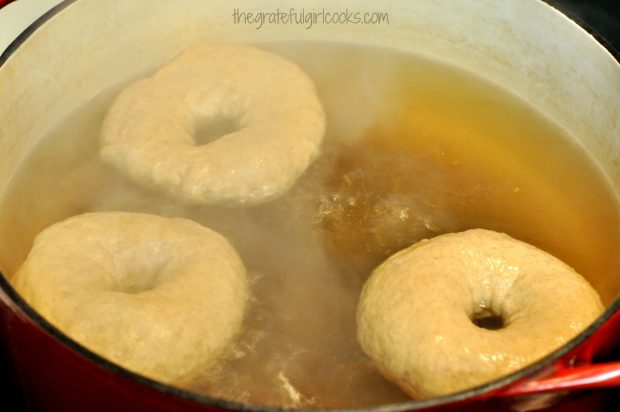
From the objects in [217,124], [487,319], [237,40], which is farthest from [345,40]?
[487,319]

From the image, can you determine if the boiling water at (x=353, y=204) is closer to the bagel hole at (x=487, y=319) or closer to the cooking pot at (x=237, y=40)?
the cooking pot at (x=237, y=40)

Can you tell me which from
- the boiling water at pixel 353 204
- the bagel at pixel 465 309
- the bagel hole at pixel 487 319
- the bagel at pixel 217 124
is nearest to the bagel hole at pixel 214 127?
the bagel at pixel 217 124

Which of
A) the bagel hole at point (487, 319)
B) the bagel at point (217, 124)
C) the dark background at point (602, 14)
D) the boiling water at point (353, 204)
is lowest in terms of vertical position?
the bagel hole at point (487, 319)

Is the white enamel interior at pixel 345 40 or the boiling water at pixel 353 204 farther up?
the white enamel interior at pixel 345 40

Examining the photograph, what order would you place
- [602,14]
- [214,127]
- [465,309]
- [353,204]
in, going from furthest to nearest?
1. [602,14]
2. [214,127]
3. [353,204]
4. [465,309]

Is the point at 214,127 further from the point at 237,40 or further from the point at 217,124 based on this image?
the point at 237,40

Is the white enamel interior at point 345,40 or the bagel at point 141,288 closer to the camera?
the bagel at point 141,288

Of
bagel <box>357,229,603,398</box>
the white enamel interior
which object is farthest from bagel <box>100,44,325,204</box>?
bagel <box>357,229,603,398</box>
